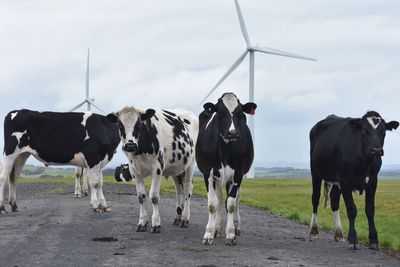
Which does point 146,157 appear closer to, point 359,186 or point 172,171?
point 172,171

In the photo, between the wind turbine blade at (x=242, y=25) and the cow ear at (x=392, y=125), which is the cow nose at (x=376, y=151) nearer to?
the cow ear at (x=392, y=125)

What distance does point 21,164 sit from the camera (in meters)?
20.7

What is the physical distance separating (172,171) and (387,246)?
5.51 metres

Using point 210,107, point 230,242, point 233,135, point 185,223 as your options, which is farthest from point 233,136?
point 185,223

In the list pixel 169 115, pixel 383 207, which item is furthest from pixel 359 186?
pixel 383 207

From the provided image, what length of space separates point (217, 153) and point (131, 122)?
2486 mm

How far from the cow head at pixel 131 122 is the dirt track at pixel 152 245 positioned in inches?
79.6

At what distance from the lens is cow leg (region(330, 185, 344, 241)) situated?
1387 cm

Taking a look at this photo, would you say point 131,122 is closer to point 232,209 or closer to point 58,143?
point 232,209

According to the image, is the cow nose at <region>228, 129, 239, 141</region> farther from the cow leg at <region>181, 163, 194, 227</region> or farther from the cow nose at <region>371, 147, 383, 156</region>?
the cow leg at <region>181, 163, 194, 227</region>

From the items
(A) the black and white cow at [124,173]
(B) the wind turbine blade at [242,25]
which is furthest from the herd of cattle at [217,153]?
(B) the wind turbine blade at [242,25]

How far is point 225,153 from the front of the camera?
523 inches

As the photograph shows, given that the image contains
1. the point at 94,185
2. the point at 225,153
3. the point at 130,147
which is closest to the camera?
the point at 225,153

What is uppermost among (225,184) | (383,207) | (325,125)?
(325,125)
